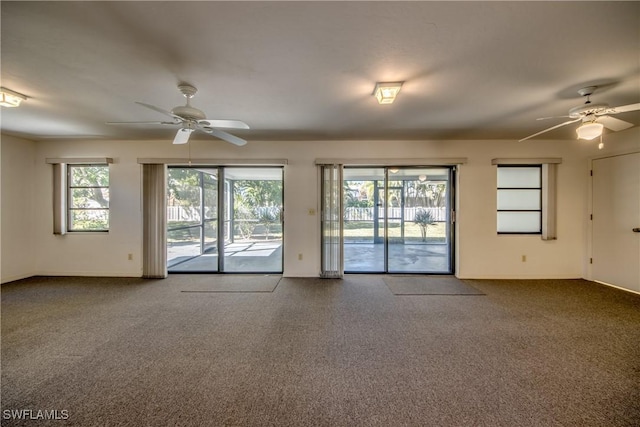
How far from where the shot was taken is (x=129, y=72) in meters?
2.10

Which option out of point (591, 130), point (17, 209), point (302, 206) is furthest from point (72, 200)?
point (591, 130)

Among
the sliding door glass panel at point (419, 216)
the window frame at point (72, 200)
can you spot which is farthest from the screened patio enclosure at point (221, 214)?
the sliding door glass panel at point (419, 216)

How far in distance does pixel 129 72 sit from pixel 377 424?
3.25m

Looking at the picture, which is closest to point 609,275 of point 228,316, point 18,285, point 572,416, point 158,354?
point 572,416

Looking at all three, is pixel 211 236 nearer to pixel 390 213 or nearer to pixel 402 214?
pixel 390 213

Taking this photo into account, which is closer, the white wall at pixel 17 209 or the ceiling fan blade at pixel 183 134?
the ceiling fan blade at pixel 183 134

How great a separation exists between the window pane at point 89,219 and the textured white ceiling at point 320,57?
1.79 m

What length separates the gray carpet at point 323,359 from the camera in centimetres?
151

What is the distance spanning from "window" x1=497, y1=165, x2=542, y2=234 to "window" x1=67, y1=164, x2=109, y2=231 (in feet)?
23.3

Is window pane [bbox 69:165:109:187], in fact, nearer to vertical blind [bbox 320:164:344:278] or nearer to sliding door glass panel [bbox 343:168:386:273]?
vertical blind [bbox 320:164:344:278]

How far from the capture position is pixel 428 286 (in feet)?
12.4

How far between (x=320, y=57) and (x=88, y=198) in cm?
500

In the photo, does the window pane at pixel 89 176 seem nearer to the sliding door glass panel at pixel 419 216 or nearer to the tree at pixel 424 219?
the sliding door glass panel at pixel 419 216

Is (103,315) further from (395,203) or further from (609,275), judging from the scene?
(609,275)
